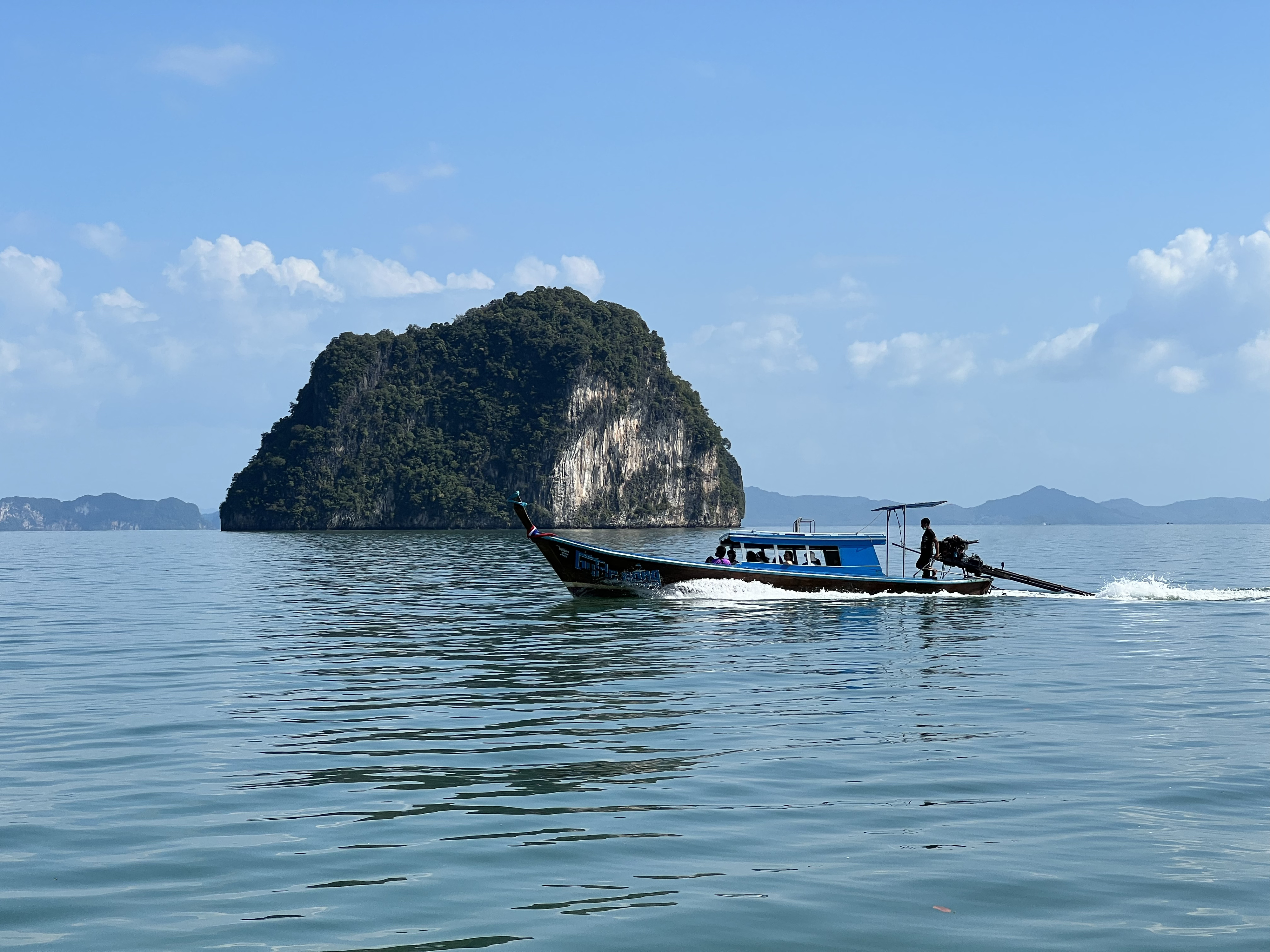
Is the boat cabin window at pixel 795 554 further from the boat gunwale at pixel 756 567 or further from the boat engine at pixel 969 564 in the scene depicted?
the boat engine at pixel 969 564

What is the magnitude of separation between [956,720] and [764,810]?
546 cm

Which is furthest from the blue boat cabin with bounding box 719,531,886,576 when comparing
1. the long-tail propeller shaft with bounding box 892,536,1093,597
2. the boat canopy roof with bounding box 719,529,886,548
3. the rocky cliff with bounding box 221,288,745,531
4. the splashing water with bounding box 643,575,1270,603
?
the rocky cliff with bounding box 221,288,745,531

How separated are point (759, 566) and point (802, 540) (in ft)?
5.60

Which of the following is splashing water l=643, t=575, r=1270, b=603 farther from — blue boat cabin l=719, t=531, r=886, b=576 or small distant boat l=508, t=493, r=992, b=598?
blue boat cabin l=719, t=531, r=886, b=576

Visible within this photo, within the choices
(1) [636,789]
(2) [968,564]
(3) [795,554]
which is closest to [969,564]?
(2) [968,564]

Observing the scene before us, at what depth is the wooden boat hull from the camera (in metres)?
32.0

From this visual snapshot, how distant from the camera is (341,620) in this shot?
28188 millimetres

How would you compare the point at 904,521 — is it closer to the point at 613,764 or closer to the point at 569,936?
the point at 613,764

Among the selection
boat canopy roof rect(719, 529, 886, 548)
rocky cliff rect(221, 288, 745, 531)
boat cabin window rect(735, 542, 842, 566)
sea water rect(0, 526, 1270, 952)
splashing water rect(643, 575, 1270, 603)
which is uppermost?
rocky cliff rect(221, 288, 745, 531)

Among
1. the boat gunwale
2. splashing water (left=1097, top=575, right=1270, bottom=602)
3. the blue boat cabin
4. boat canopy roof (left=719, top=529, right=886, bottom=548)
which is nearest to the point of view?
the boat gunwale

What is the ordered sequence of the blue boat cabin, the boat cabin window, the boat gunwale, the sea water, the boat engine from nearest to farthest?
the sea water < the boat gunwale < the blue boat cabin < the boat cabin window < the boat engine

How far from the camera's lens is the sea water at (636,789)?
7121mm

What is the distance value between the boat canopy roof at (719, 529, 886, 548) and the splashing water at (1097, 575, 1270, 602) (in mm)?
7895

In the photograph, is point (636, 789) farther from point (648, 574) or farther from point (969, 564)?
point (969, 564)
